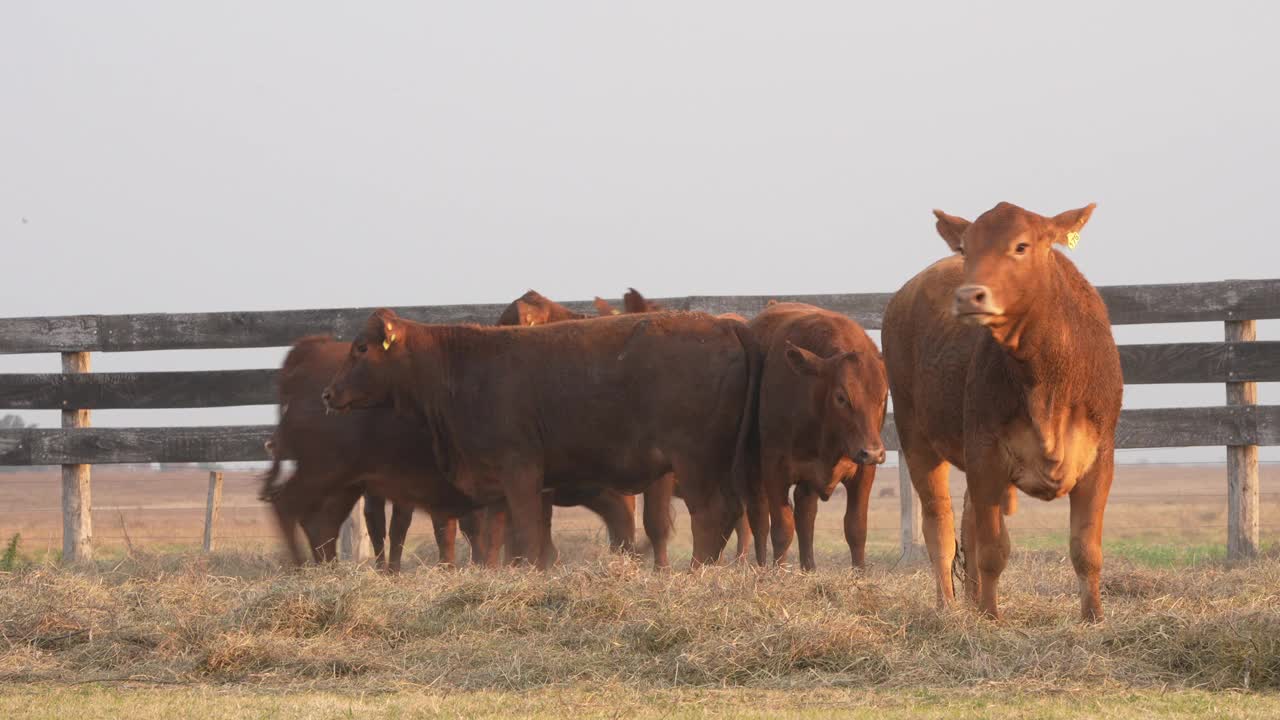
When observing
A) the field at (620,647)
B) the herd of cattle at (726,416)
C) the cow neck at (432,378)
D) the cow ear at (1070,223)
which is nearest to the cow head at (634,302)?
the herd of cattle at (726,416)

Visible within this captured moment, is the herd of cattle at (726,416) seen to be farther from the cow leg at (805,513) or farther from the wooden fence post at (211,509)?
the wooden fence post at (211,509)

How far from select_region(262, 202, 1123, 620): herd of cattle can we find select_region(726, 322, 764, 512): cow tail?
0.02m

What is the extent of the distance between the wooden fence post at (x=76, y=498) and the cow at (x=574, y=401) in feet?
9.83

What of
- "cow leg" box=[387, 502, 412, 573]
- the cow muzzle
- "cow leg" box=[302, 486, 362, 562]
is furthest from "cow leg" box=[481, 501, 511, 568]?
the cow muzzle

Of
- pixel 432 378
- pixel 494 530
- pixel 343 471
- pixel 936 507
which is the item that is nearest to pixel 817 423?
pixel 936 507

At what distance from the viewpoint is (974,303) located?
6.04 m

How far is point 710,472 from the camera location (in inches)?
372

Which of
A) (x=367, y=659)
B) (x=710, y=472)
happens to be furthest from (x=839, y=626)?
(x=710, y=472)

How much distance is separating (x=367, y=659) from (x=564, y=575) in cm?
151

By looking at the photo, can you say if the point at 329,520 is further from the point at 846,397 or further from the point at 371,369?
the point at 846,397

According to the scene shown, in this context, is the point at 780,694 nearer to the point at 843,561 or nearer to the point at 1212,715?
the point at 1212,715

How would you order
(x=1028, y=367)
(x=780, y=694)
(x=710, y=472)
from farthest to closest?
(x=710, y=472) < (x=1028, y=367) < (x=780, y=694)

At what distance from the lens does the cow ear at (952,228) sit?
22.5 feet

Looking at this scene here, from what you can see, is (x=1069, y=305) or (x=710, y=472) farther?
(x=710, y=472)
